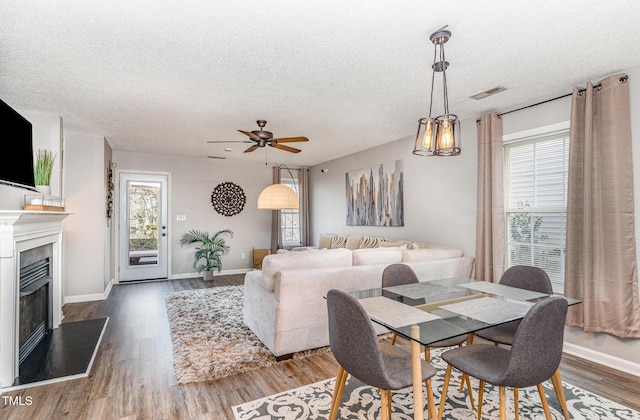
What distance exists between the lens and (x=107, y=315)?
4.18 metres

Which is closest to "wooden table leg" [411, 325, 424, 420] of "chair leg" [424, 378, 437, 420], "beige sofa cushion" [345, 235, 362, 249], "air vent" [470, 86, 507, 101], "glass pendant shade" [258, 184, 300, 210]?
"chair leg" [424, 378, 437, 420]

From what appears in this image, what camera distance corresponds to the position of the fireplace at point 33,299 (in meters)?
2.79

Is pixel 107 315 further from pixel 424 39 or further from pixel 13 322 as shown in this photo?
pixel 424 39

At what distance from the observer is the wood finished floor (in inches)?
85.0

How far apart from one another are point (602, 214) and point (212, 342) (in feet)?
12.2

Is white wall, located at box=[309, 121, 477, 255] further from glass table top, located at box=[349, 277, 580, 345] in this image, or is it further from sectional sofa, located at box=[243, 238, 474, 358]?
glass table top, located at box=[349, 277, 580, 345]

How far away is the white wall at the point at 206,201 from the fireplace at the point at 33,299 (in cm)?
301

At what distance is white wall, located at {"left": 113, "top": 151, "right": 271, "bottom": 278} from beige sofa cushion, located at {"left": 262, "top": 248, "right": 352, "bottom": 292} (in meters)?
4.22

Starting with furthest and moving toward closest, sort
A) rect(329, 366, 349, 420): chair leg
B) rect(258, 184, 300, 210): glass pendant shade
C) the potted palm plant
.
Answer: the potted palm plant
rect(258, 184, 300, 210): glass pendant shade
rect(329, 366, 349, 420): chair leg

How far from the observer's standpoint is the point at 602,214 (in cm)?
278

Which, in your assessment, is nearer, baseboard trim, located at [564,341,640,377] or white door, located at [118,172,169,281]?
baseboard trim, located at [564,341,640,377]

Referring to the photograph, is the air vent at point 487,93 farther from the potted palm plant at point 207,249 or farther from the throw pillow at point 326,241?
the potted palm plant at point 207,249

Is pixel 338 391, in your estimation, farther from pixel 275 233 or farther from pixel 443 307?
pixel 275 233

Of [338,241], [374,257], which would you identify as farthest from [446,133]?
[338,241]
